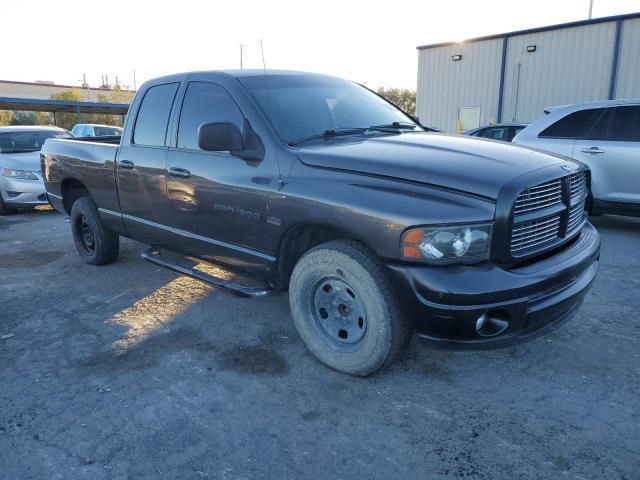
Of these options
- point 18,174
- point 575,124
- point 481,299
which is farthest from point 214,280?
point 18,174

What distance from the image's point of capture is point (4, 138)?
9.66 metres

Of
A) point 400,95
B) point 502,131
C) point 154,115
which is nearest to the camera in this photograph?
point 154,115

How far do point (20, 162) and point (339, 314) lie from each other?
8.04m

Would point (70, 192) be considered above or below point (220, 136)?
below

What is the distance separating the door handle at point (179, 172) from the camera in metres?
3.92

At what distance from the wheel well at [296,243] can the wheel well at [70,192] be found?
321cm

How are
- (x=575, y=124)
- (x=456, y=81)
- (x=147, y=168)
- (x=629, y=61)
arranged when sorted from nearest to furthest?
(x=147, y=168), (x=575, y=124), (x=629, y=61), (x=456, y=81)

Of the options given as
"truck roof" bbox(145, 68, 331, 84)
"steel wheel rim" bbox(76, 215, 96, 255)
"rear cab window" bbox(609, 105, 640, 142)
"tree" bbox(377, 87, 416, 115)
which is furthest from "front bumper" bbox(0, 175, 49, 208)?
"tree" bbox(377, 87, 416, 115)

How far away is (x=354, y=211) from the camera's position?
2.87m

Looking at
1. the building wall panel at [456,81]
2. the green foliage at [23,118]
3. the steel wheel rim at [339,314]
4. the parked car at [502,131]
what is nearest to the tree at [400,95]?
the building wall panel at [456,81]

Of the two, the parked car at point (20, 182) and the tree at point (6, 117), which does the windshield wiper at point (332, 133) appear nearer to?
the parked car at point (20, 182)

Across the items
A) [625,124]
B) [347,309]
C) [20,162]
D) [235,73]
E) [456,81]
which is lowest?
[347,309]

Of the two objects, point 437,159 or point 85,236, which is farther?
point 85,236

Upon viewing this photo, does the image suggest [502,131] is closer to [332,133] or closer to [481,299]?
[332,133]
